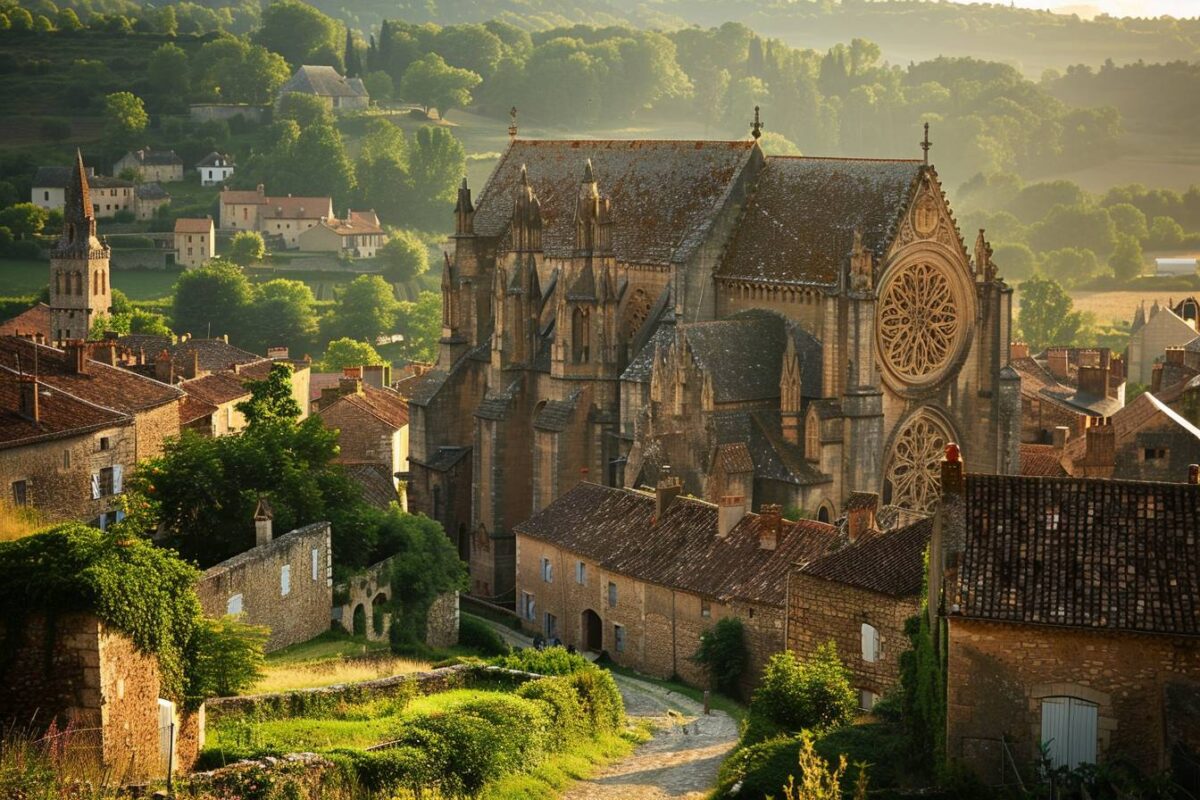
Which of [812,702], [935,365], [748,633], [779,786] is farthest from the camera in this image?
[935,365]

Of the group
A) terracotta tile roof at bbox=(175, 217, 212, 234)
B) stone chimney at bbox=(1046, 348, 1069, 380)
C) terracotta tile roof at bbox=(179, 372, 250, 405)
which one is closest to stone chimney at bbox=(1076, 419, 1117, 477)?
terracotta tile roof at bbox=(179, 372, 250, 405)

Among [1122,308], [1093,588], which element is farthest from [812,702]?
[1122,308]

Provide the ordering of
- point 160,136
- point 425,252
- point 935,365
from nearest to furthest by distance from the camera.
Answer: point 935,365, point 425,252, point 160,136

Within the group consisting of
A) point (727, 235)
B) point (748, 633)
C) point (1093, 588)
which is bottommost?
point (748, 633)

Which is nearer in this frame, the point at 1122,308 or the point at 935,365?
the point at 935,365

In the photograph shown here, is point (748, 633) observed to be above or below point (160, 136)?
below

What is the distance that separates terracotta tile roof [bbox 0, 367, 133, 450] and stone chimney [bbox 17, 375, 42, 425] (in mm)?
96

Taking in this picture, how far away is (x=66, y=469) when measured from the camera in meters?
51.7

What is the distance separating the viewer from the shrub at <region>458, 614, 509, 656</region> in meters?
55.2

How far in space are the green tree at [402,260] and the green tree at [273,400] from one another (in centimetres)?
9119

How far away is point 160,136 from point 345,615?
14549 cm

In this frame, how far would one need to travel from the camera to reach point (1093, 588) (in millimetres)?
30719

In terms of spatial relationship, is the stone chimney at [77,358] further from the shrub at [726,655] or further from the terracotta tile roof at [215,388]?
the shrub at [726,655]

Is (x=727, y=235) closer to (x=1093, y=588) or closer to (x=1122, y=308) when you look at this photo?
(x=1093, y=588)
